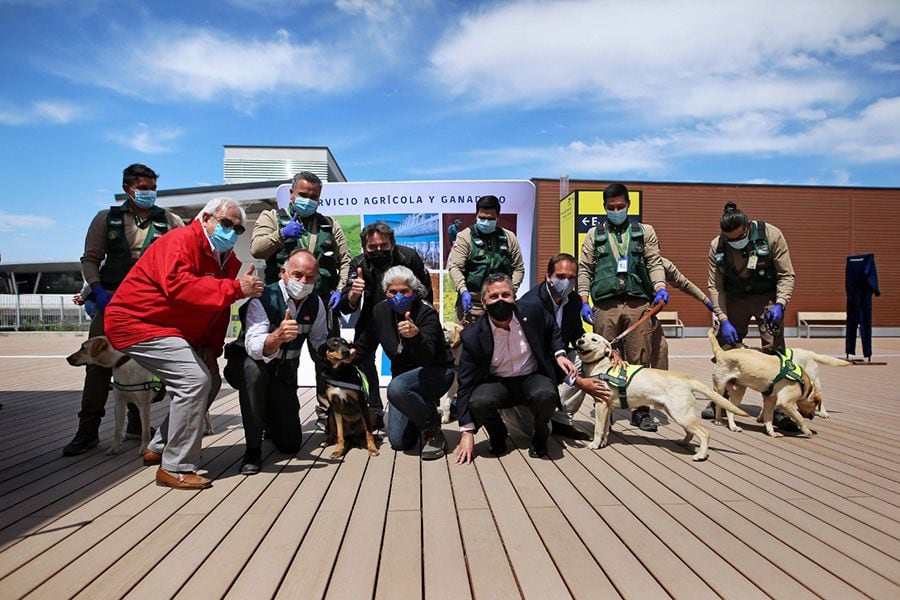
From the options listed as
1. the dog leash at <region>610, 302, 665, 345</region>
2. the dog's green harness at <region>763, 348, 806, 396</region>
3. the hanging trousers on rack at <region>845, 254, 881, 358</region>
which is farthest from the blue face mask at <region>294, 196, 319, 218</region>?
the hanging trousers on rack at <region>845, 254, 881, 358</region>

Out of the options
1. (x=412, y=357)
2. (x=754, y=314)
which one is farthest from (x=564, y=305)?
(x=754, y=314)

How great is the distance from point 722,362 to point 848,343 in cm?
789

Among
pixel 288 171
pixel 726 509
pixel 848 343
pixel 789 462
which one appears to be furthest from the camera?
pixel 288 171

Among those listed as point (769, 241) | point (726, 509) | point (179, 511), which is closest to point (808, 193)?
point (769, 241)

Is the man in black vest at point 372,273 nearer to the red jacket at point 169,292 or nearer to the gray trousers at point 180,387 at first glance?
the red jacket at point 169,292

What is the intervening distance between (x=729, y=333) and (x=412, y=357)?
2870 mm

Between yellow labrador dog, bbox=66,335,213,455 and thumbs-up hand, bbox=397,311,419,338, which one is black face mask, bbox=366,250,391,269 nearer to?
thumbs-up hand, bbox=397,311,419,338

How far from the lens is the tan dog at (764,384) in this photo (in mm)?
4340

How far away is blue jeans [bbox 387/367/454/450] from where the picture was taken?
3.88 m

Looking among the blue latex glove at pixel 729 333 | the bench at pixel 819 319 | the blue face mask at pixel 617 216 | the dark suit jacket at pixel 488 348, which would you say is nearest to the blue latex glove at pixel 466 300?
the dark suit jacket at pixel 488 348

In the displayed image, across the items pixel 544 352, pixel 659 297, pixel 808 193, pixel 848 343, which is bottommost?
pixel 848 343

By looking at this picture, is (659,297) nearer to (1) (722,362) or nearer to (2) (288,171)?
(1) (722,362)

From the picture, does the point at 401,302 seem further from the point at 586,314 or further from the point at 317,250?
the point at 586,314

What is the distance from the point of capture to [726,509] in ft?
9.18
